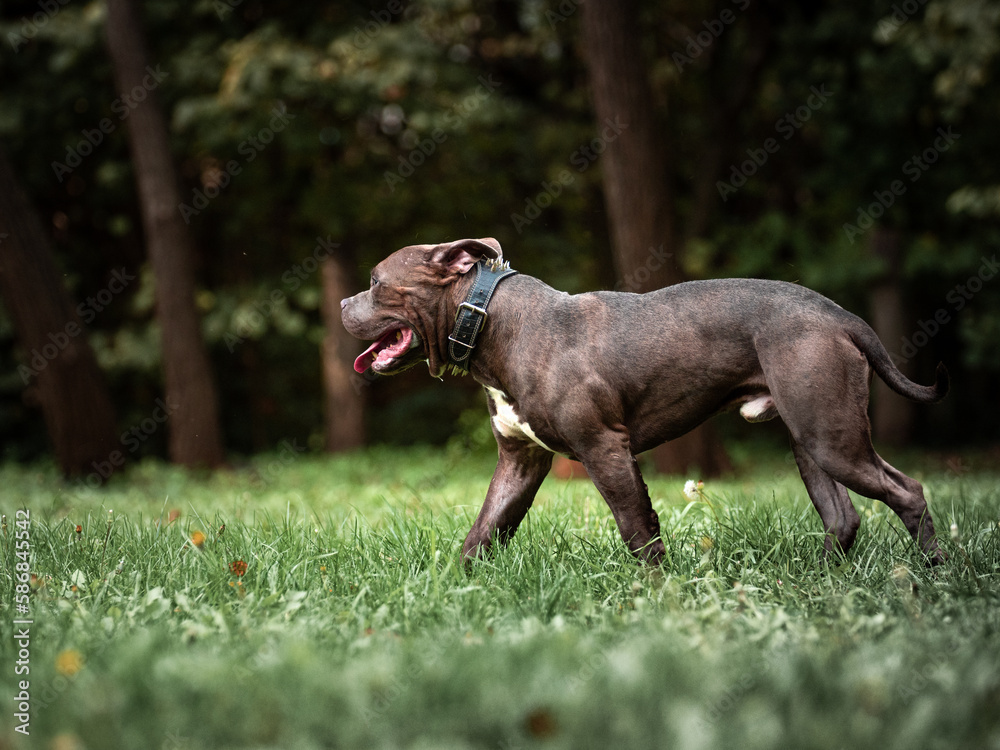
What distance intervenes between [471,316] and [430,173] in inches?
423

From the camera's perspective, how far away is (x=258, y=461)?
13.4 m

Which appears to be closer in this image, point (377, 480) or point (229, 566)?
point (229, 566)

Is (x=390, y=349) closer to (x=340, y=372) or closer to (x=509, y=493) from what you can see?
(x=509, y=493)

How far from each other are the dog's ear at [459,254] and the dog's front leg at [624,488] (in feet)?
3.19

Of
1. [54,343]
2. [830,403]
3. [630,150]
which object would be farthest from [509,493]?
[54,343]

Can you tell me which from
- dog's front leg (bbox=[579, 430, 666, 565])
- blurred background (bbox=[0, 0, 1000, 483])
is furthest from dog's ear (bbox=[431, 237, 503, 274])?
blurred background (bbox=[0, 0, 1000, 483])

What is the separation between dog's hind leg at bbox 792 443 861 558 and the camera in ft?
13.9

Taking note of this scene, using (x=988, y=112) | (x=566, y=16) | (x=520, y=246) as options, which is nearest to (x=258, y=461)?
(x=520, y=246)

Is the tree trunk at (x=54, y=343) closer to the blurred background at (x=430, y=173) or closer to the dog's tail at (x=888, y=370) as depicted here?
the blurred background at (x=430, y=173)

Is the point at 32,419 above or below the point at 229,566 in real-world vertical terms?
below

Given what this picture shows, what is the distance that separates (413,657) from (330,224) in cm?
1110

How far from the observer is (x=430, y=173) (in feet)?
46.8

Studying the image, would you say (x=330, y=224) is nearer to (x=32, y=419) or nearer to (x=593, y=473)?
(x=32, y=419)

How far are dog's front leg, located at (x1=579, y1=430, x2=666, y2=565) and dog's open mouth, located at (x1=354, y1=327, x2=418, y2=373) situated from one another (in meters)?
0.93
